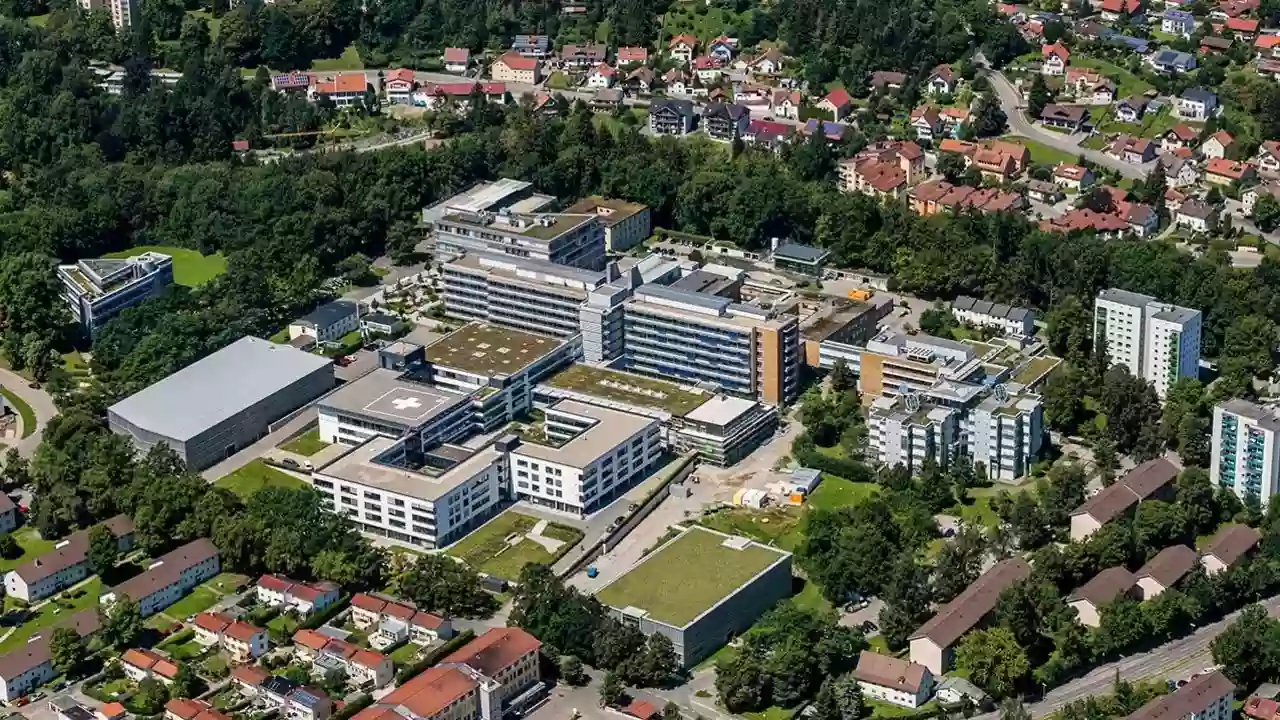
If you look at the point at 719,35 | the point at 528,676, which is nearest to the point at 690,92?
the point at 719,35

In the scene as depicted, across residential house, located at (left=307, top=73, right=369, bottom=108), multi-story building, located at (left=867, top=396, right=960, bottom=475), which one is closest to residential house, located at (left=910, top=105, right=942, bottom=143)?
residential house, located at (left=307, top=73, right=369, bottom=108)

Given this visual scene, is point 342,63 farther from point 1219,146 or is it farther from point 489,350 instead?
point 1219,146

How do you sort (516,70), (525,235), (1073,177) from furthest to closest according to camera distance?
(516,70) → (1073,177) → (525,235)

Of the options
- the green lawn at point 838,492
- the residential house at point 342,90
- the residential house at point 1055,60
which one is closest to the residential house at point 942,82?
the residential house at point 1055,60

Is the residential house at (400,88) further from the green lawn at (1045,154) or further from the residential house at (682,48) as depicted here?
the green lawn at (1045,154)

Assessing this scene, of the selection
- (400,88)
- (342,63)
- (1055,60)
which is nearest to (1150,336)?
(1055,60)

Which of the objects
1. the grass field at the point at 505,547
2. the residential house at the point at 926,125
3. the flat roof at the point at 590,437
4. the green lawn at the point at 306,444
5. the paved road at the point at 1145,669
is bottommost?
the paved road at the point at 1145,669
